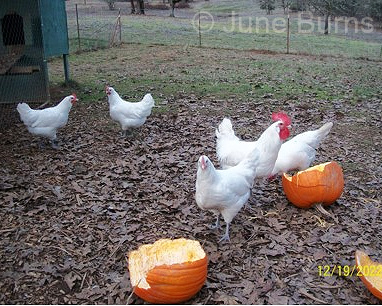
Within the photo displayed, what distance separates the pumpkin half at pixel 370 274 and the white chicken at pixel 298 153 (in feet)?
5.70

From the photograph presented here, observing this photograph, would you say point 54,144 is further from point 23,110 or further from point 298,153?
point 298,153

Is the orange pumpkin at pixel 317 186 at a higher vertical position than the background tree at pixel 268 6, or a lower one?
lower

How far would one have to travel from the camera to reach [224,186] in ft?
12.2

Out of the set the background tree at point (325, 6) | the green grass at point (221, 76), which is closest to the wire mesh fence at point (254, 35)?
the background tree at point (325, 6)

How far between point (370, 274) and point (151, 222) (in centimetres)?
221

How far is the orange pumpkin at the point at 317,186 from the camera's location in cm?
429

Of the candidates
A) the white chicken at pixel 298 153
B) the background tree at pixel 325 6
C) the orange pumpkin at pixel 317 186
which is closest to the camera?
the orange pumpkin at pixel 317 186

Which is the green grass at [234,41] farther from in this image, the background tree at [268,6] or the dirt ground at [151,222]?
the dirt ground at [151,222]

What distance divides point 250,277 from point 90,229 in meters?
1.75

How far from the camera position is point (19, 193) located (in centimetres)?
465

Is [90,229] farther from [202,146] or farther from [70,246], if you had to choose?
[202,146]
